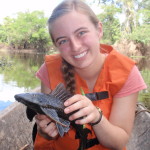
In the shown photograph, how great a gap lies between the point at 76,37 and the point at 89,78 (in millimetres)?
512

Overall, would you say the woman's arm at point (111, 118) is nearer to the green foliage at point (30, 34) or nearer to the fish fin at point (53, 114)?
the fish fin at point (53, 114)

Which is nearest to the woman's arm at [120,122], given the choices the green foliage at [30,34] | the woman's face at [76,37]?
the woman's face at [76,37]

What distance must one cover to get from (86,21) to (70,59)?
1.08 ft

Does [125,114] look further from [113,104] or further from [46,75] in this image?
[46,75]

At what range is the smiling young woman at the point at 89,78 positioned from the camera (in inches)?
70.1

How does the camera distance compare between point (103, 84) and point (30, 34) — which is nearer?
point (103, 84)

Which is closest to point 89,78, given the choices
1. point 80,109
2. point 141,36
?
point 80,109

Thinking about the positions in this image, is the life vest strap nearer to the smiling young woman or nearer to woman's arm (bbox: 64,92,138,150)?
the smiling young woman

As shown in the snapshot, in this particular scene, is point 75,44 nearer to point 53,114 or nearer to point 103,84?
point 103,84

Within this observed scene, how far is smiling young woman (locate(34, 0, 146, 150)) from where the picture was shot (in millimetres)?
1781

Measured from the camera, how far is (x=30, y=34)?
47.2 meters

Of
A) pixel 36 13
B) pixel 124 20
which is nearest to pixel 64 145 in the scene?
pixel 124 20

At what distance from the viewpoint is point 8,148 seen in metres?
2.88

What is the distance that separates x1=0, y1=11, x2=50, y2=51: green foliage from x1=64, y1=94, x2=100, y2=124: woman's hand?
44.8 meters
